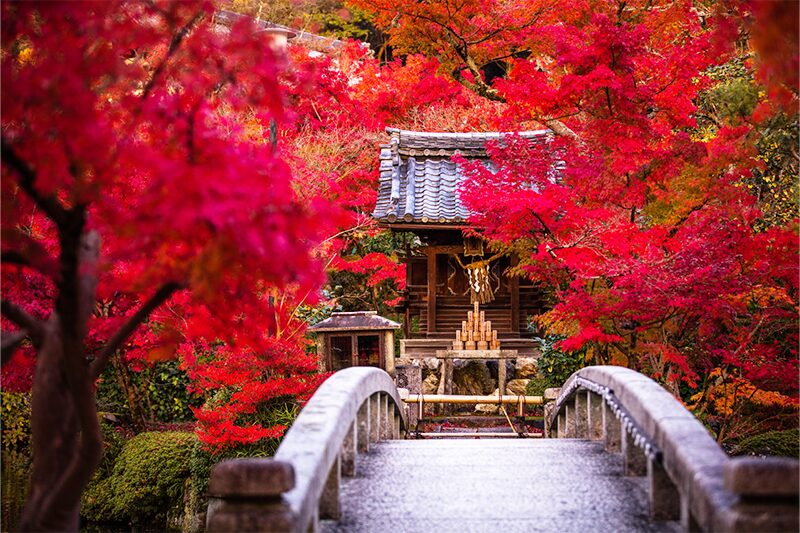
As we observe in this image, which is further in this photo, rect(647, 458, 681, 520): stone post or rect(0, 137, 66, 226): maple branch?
rect(647, 458, 681, 520): stone post

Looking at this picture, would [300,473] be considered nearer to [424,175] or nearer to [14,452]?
[14,452]

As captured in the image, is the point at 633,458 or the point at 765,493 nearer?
the point at 765,493

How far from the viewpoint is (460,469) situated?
720 centimetres

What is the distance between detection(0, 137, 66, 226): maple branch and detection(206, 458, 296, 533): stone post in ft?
5.06

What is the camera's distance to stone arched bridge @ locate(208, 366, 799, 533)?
4.24 meters

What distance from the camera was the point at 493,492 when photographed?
645 centimetres

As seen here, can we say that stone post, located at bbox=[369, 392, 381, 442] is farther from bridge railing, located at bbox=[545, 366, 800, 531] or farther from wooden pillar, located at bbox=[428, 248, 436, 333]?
wooden pillar, located at bbox=[428, 248, 436, 333]

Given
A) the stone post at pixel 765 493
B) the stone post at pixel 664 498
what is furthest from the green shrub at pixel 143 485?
the stone post at pixel 765 493

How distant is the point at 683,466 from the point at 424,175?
1311 cm

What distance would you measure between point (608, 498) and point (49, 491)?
392cm

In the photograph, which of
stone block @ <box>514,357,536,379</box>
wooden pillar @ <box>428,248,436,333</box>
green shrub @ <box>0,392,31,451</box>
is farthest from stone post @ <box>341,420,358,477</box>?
stone block @ <box>514,357,536,379</box>

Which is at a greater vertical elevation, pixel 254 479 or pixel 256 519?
pixel 254 479

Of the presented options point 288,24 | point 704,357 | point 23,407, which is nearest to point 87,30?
point 704,357

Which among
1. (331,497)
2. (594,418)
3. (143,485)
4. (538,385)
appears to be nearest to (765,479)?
(331,497)
